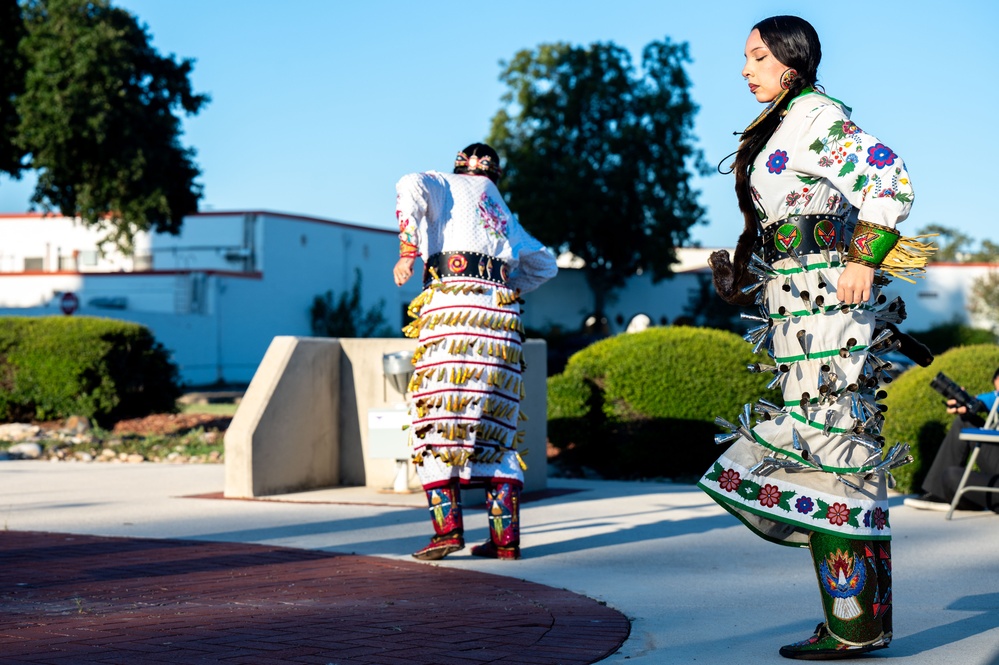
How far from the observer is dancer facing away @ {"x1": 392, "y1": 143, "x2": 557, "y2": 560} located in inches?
233

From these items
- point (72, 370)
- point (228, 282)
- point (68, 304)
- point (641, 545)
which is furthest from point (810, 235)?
point (228, 282)

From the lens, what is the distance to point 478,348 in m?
5.93

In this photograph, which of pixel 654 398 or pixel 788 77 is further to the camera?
pixel 654 398

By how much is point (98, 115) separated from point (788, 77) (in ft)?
69.0

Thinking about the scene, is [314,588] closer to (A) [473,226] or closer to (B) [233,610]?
(B) [233,610]

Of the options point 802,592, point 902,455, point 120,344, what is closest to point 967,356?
point 802,592

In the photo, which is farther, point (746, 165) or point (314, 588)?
point (314, 588)

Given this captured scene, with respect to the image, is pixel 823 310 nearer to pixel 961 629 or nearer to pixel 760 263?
pixel 760 263

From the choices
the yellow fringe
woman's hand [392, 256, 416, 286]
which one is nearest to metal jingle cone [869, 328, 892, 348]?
the yellow fringe

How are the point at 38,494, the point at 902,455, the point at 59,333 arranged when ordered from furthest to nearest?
the point at 59,333, the point at 38,494, the point at 902,455

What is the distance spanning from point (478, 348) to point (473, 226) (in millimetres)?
603

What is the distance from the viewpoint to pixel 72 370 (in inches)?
578

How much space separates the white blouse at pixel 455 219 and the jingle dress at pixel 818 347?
2198 mm

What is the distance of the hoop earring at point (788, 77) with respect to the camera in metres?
4.00
